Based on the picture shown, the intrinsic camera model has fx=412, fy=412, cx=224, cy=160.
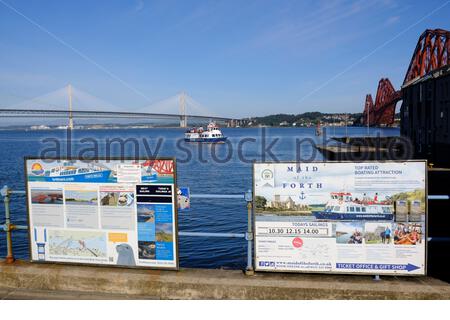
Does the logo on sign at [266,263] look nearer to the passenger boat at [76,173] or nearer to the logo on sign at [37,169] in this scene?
the passenger boat at [76,173]

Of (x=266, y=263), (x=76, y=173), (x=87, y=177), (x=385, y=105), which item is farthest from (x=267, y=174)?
(x=385, y=105)

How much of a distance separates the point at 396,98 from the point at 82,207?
133 metres

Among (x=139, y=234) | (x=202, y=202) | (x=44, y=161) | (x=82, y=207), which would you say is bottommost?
(x=202, y=202)

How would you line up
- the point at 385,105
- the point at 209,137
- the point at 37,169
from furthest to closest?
the point at 385,105, the point at 209,137, the point at 37,169

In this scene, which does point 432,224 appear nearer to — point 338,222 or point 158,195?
point 338,222

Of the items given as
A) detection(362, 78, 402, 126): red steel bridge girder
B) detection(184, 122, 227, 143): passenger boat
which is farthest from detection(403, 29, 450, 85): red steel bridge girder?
detection(184, 122, 227, 143): passenger boat

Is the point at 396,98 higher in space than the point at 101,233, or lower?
higher

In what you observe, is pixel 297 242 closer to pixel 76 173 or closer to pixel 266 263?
pixel 266 263

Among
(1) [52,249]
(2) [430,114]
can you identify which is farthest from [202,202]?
(2) [430,114]

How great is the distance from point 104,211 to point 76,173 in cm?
62

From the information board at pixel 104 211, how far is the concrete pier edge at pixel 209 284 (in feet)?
0.69

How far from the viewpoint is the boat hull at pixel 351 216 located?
4867 mm

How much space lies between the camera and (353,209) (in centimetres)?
491

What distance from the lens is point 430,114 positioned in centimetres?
5153
